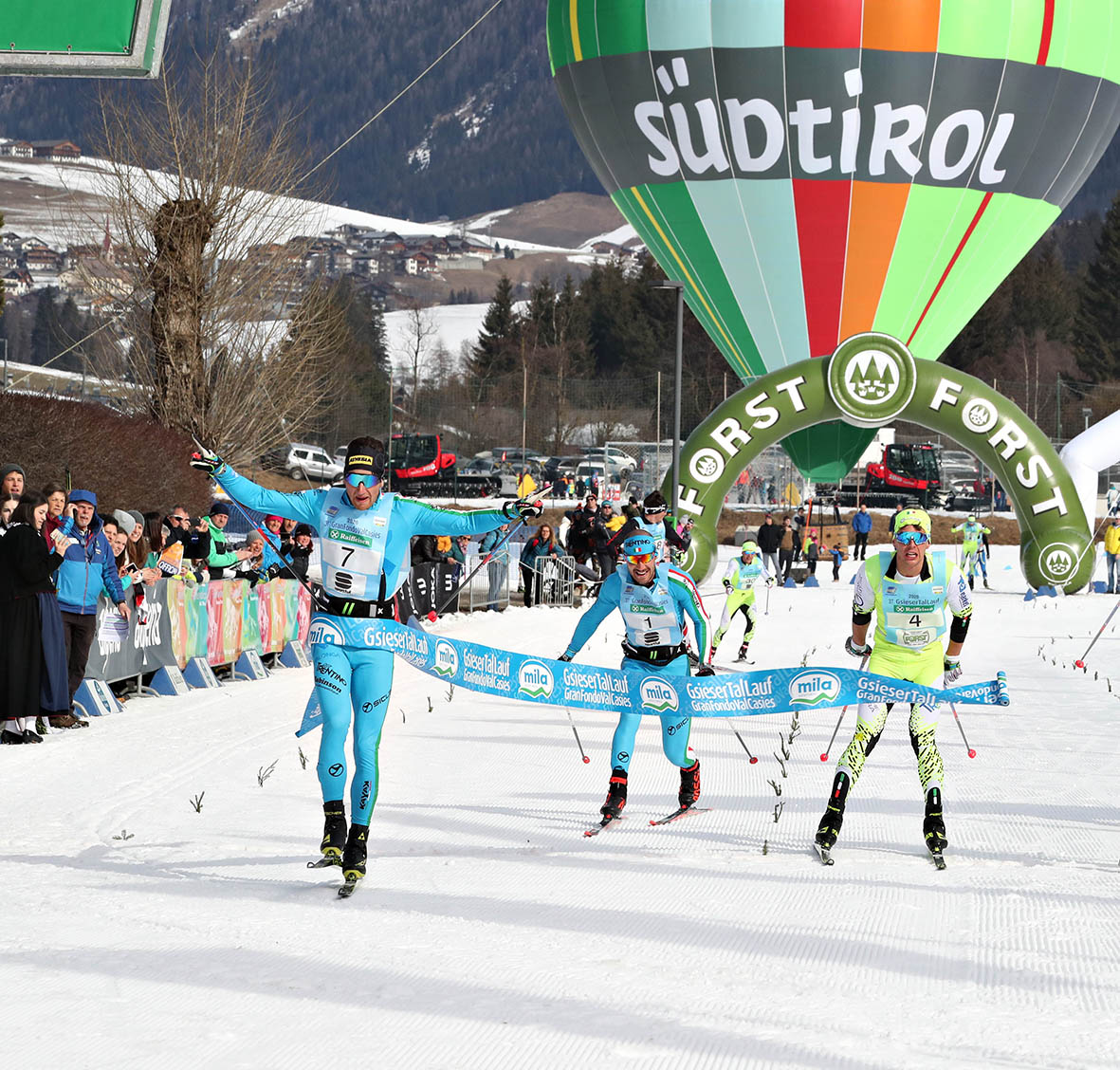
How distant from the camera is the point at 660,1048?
4785 millimetres

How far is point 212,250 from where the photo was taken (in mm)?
28094

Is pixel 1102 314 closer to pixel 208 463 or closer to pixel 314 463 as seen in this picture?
pixel 314 463

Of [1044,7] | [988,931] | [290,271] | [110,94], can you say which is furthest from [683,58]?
[988,931]

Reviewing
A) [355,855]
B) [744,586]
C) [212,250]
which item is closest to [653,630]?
[355,855]

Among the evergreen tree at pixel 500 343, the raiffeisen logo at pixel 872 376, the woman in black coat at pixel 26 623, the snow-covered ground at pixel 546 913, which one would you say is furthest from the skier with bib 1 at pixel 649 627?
the evergreen tree at pixel 500 343

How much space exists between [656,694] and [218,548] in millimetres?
8555

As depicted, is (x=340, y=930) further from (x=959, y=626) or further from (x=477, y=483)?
(x=477, y=483)

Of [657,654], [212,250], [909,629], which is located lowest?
[657,654]

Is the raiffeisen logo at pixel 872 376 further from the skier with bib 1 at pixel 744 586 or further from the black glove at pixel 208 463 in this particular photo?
the black glove at pixel 208 463

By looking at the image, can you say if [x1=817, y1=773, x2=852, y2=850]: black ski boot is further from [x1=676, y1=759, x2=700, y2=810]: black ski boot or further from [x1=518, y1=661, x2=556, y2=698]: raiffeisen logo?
[x1=518, y1=661, x2=556, y2=698]: raiffeisen logo

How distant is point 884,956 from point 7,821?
492 cm

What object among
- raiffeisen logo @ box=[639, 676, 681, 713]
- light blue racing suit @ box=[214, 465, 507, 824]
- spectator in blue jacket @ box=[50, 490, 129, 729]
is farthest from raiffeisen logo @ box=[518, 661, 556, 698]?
spectator in blue jacket @ box=[50, 490, 129, 729]

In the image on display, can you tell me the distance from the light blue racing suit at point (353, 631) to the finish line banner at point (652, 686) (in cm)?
25

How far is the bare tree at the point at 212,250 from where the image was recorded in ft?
89.9
